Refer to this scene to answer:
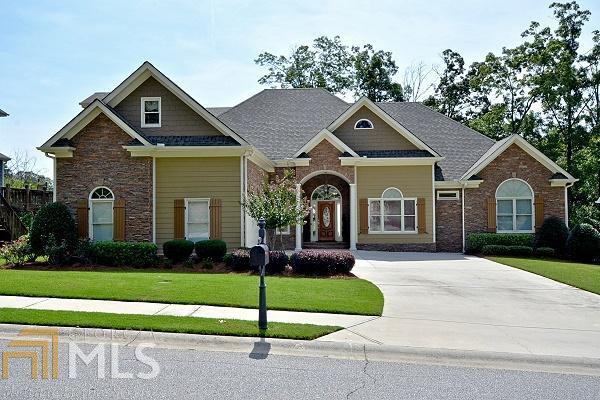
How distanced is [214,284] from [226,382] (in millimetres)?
6971

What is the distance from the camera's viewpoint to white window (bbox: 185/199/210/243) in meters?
20.0

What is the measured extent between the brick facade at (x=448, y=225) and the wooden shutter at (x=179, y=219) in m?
11.9

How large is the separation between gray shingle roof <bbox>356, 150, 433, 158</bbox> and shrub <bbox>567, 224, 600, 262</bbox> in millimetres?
6977

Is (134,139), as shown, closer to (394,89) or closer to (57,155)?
(57,155)

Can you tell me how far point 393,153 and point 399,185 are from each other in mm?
1468

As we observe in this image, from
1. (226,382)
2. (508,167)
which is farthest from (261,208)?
(508,167)

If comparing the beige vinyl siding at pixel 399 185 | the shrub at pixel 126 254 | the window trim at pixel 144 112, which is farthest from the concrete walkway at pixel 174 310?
the beige vinyl siding at pixel 399 185

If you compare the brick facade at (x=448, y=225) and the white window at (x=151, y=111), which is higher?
the white window at (x=151, y=111)

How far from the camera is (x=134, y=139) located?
19203 mm

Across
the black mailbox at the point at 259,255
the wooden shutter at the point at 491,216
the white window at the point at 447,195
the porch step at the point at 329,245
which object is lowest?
the porch step at the point at 329,245

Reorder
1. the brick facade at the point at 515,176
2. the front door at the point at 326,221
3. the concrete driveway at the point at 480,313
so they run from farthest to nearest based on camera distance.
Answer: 1. the front door at the point at 326,221
2. the brick facade at the point at 515,176
3. the concrete driveway at the point at 480,313

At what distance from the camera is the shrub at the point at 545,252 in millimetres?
23391

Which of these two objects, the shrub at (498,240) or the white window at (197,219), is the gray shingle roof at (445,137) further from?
the white window at (197,219)

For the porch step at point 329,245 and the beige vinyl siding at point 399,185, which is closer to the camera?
the beige vinyl siding at point 399,185
